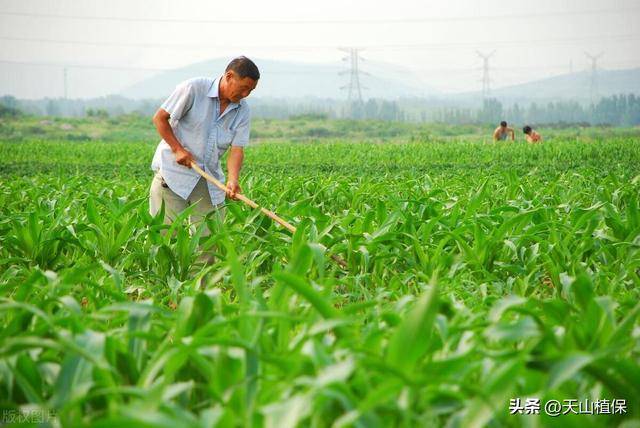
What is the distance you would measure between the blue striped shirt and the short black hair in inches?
11.3

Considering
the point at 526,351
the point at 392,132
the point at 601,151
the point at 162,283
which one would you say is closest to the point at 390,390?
the point at 526,351

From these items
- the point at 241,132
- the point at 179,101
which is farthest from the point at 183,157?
the point at 241,132

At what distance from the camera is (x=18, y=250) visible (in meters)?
4.64

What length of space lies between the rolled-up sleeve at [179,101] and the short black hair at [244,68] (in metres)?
0.35

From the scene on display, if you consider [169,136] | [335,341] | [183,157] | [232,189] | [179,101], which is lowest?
[335,341]

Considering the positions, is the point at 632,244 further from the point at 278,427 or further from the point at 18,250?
the point at 18,250

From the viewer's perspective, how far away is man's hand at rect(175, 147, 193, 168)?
4898 mm

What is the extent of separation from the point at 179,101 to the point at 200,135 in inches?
11.1

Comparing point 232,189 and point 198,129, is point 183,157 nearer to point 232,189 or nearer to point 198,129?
point 198,129

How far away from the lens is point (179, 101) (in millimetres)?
4941

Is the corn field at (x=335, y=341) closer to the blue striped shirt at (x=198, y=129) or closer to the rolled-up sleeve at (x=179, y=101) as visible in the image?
the blue striped shirt at (x=198, y=129)

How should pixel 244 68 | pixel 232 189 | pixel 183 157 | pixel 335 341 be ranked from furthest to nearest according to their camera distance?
1. pixel 232 189
2. pixel 183 157
3. pixel 244 68
4. pixel 335 341

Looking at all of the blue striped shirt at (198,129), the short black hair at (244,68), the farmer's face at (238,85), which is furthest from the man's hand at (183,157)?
the short black hair at (244,68)

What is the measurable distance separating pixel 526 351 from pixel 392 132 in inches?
1892
